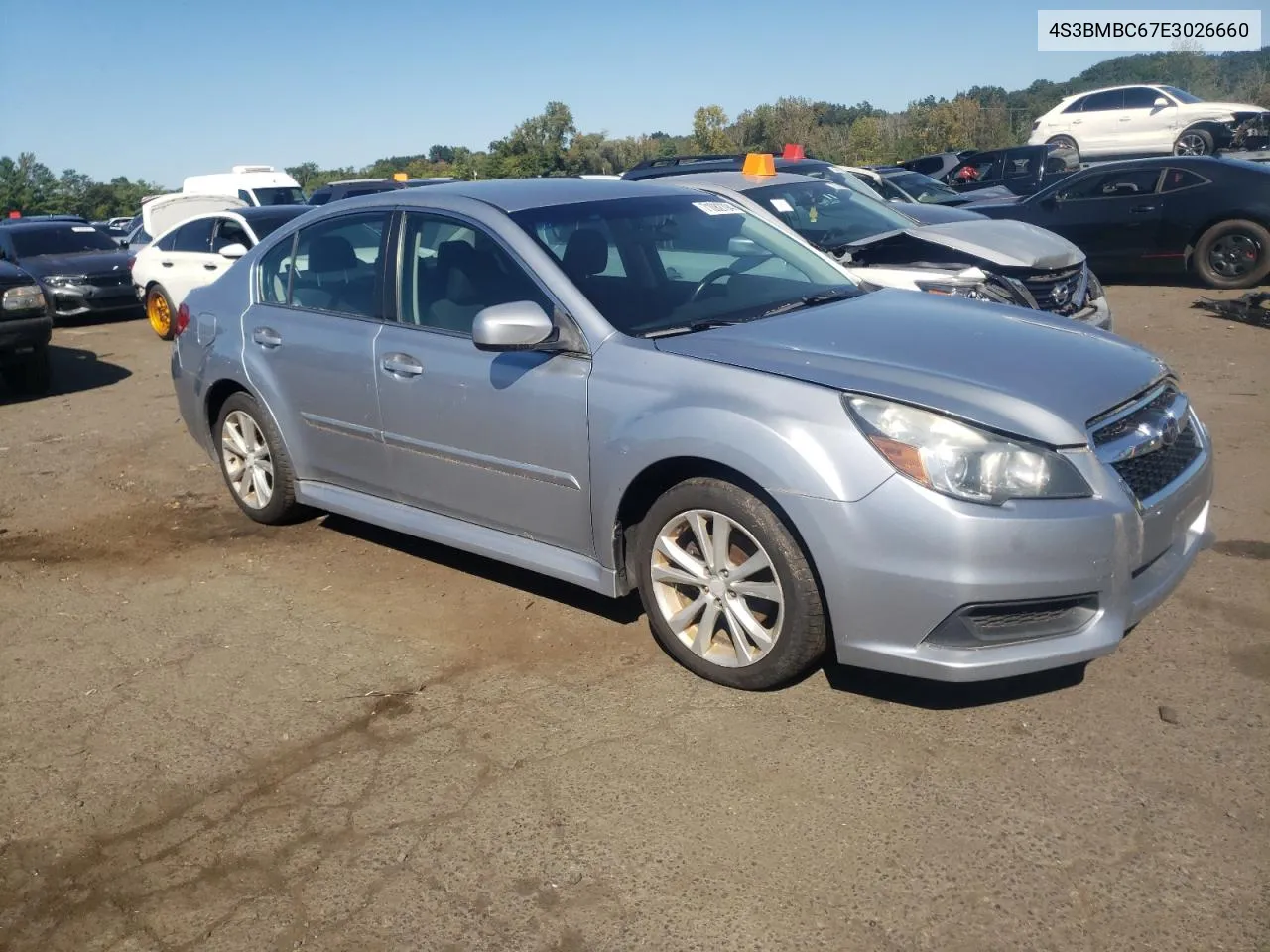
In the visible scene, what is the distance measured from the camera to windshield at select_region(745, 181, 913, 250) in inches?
347

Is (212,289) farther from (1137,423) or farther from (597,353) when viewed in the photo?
(1137,423)

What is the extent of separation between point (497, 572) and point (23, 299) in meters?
7.06

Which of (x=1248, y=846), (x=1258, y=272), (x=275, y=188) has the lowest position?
(x=1248, y=846)

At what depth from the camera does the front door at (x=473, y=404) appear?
4.23 meters

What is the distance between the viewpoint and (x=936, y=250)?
331 inches

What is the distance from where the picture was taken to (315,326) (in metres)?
5.28

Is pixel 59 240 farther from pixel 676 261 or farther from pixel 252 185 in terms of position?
pixel 676 261

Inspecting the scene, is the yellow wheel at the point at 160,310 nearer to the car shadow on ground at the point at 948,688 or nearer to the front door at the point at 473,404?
the front door at the point at 473,404

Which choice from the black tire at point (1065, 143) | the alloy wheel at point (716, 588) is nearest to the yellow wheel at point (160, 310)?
the alloy wheel at point (716, 588)

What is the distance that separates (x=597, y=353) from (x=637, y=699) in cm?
123

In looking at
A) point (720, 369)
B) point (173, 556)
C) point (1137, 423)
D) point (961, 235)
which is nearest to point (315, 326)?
point (173, 556)

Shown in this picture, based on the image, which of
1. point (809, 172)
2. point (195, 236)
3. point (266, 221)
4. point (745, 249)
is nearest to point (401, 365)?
point (745, 249)

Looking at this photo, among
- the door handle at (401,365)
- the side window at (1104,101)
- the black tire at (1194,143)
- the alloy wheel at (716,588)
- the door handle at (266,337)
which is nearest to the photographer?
the alloy wheel at (716,588)

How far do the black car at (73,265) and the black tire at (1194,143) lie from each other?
1796cm
